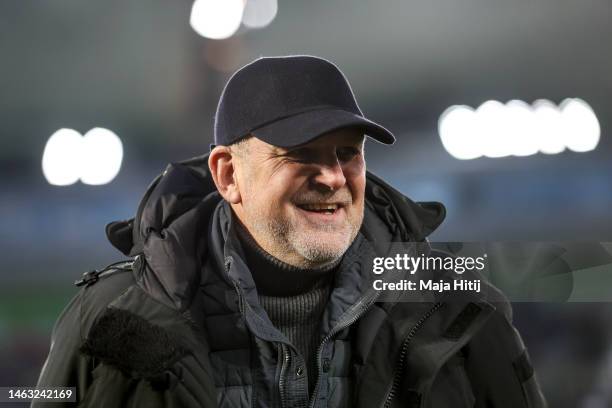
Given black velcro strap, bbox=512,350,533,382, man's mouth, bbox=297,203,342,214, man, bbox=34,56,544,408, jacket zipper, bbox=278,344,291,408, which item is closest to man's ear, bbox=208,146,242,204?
man, bbox=34,56,544,408

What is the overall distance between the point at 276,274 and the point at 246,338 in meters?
0.10

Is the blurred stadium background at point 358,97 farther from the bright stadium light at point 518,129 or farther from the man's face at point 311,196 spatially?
the man's face at point 311,196

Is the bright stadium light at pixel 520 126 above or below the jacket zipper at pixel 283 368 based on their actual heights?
above

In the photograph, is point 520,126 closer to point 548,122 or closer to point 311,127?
point 548,122

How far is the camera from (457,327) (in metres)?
0.90

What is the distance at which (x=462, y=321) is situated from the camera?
91cm

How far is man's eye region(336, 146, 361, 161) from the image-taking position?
2.90 feet

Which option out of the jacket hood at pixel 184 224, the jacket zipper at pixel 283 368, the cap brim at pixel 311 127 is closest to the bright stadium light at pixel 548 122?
the jacket hood at pixel 184 224

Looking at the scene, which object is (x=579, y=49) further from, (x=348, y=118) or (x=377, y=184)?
(x=348, y=118)

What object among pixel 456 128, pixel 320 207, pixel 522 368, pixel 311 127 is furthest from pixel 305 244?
pixel 456 128

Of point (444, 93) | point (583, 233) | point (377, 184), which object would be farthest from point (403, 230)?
point (444, 93)

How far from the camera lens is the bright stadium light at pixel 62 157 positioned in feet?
5.53

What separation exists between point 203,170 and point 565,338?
4.19ft

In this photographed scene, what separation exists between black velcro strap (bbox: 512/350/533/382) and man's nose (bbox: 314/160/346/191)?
1.24 ft
